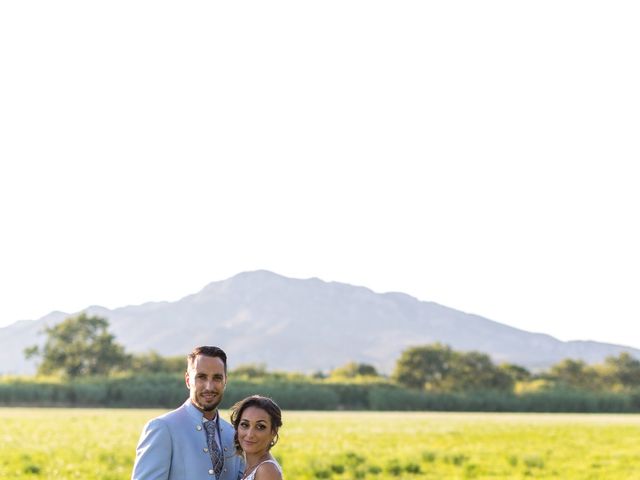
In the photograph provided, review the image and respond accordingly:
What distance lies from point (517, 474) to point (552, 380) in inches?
1956

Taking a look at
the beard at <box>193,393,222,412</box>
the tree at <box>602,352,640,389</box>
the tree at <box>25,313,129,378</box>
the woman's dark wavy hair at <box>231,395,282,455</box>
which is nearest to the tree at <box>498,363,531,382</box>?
the tree at <box>602,352,640,389</box>

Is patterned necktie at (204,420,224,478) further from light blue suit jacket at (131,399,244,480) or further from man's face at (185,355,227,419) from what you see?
man's face at (185,355,227,419)

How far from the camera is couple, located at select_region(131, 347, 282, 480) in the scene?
18.3ft

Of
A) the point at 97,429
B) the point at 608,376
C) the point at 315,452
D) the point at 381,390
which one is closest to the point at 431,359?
the point at 381,390

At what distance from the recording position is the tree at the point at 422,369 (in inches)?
2559

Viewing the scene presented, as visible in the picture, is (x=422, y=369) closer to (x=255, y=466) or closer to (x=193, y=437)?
(x=193, y=437)

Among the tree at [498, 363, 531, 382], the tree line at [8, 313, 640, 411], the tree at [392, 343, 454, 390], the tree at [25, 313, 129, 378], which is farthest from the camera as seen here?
the tree at [25, 313, 129, 378]

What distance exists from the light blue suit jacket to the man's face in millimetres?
110

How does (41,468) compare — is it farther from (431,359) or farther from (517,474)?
(431,359)

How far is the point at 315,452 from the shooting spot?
24844 millimetres

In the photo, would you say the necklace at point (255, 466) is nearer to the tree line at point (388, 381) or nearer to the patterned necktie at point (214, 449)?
the patterned necktie at point (214, 449)

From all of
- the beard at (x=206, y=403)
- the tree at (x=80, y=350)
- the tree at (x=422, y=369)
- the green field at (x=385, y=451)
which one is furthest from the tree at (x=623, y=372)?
the beard at (x=206, y=403)

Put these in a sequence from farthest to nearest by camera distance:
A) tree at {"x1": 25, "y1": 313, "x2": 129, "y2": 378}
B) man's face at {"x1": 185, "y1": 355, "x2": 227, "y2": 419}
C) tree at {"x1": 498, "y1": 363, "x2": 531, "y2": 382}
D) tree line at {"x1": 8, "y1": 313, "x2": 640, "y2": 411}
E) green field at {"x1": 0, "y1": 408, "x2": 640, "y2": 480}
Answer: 1. tree at {"x1": 25, "y1": 313, "x2": 129, "y2": 378}
2. tree at {"x1": 498, "y1": 363, "x2": 531, "y2": 382}
3. tree line at {"x1": 8, "y1": 313, "x2": 640, "y2": 411}
4. green field at {"x1": 0, "y1": 408, "x2": 640, "y2": 480}
5. man's face at {"x1": 185, "y1": 355, "x2": 227, "y2": 419}

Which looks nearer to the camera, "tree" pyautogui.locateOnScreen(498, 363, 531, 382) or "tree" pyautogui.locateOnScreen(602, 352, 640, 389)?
"tree" pyautogui.locateOnScreen(498, 363, 531, 382)
